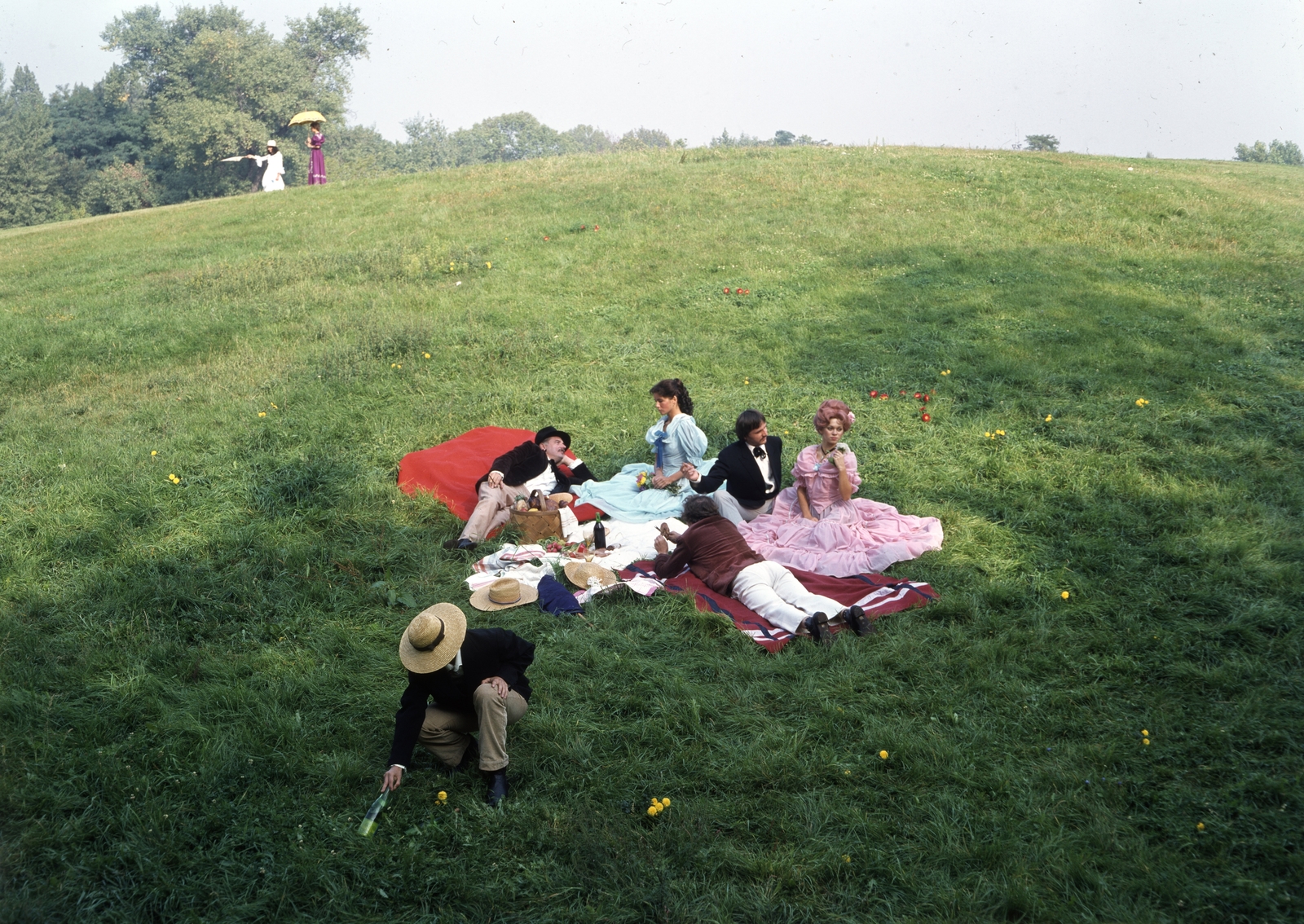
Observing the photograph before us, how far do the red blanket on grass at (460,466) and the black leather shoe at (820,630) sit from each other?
324 centimetres

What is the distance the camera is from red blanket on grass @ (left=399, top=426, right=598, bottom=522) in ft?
29.1

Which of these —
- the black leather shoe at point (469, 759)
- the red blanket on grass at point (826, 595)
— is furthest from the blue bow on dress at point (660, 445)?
the black leather shoe at point (469, 759)

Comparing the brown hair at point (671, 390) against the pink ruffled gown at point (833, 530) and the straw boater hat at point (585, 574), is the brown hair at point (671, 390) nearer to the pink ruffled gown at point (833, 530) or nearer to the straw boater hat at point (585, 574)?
the pink ruffled gown at point (833, 530)

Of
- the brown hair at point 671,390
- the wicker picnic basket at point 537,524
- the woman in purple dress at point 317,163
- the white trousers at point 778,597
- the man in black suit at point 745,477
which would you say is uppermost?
the woman in purple dress at point 317,163

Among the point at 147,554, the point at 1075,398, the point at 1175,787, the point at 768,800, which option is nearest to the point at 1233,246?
the point at 1075,398

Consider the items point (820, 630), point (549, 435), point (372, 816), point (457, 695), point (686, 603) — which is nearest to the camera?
point (372, 816)

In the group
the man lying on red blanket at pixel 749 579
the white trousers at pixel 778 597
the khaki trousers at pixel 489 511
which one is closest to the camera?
the man lying on red blanket at pixel 749 579

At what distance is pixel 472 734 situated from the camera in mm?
5215

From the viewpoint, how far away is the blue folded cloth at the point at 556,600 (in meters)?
6.70

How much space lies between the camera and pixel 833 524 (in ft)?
25.4

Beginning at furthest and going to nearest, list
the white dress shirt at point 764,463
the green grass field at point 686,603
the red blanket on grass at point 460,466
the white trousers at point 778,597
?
the red blanket on grass at point 460,466, the white dress shirt at point 764,463, the white trousers at point 778,597, the green grass field at point 686,603

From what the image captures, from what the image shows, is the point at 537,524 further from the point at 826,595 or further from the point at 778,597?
the point at 826,595

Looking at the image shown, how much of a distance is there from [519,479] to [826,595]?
3.42 m

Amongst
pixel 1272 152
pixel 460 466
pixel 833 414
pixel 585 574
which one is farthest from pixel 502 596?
pixel 1272 152
